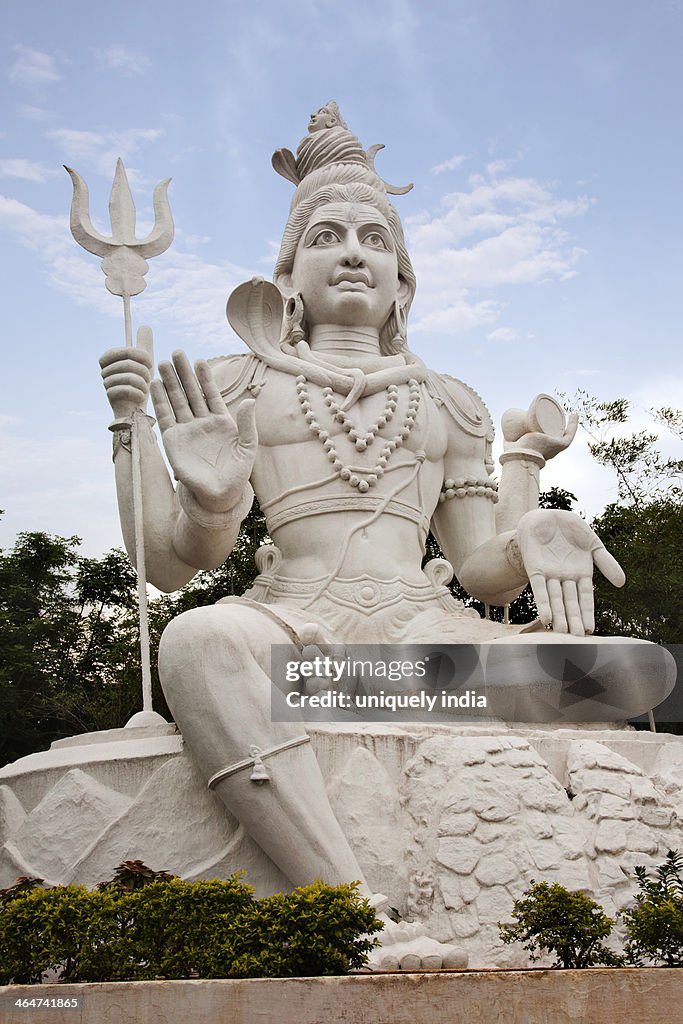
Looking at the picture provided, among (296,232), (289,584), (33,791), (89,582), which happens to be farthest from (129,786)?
(89,582)

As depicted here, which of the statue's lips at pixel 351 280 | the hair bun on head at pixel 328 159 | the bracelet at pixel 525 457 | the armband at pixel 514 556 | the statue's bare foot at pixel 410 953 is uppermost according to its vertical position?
the hair bun on head at pixel 328 159

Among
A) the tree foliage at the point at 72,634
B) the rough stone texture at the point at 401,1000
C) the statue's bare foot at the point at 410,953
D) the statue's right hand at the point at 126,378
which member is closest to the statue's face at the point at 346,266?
the statue's right hand at the point at 126,378

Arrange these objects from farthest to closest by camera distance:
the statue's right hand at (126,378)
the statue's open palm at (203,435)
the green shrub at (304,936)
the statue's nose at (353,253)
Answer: the statue's nose at (353,253), the statue's right hand at (126,378), the statue's open palm at (203,435), the green shrub at (304,936)

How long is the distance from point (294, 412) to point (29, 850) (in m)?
2.74

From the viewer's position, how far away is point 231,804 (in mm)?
5297

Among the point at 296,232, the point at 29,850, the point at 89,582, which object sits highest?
the point at 89,582

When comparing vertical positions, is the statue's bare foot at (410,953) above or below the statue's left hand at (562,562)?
below

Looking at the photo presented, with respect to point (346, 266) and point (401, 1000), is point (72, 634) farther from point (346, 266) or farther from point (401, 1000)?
point (401, 1000)

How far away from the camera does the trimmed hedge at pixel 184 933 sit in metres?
3.85

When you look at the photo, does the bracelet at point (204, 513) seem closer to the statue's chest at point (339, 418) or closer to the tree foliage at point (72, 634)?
the statue's chest at point (339, 418)

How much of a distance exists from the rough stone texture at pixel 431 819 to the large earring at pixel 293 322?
2.70 m

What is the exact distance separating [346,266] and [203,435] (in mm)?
1805

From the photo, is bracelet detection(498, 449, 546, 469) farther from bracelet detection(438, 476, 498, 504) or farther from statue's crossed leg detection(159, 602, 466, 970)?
statue's crossed leg detection(159, 602, 466, 970)

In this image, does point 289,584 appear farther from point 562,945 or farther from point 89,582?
point 89,582
